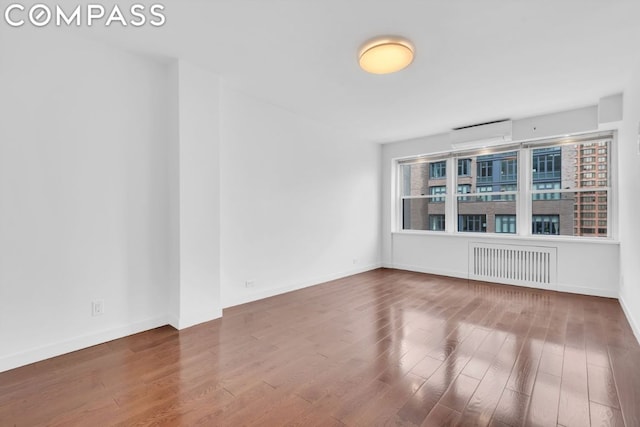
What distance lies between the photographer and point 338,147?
5383 millimetres

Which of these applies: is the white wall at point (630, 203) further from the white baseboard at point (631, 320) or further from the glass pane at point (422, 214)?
the glass pane at point (422, 214)

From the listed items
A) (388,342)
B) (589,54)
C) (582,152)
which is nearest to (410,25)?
(589,54)

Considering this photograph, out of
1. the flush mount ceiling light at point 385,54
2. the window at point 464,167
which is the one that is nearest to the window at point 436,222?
the window at point 464,167

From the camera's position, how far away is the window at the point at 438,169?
5.77 meters

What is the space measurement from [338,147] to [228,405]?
172 inches

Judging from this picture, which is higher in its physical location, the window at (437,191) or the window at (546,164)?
the window at (546,164)

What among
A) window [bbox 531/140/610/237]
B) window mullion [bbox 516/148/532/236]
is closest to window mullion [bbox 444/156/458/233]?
window mullion [bbox 516/148/532/236]

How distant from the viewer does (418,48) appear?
8.82 ft

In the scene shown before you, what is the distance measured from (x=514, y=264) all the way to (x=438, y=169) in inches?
85.1

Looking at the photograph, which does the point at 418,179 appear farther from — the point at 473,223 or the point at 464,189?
the point at 473,223

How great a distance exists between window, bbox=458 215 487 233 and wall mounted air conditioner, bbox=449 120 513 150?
4.13 ft

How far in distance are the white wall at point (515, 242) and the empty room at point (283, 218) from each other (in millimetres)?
41

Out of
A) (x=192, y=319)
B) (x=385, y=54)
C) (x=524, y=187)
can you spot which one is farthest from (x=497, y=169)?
(x=192, y=319)

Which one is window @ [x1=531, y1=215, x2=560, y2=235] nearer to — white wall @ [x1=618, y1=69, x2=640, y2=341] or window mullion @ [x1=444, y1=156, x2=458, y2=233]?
white wall @ [x1=618, y1=69, x2=640, y2=341]
